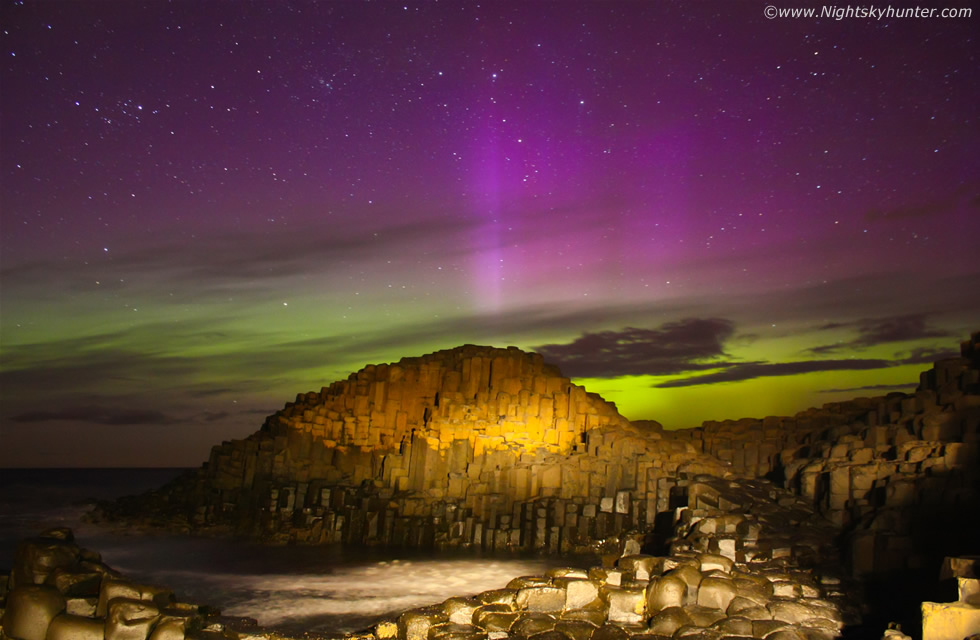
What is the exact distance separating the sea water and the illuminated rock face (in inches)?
56.7

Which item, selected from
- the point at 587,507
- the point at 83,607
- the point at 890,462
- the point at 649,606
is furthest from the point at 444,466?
the point at 83,607

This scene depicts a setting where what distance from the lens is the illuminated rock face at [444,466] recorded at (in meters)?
27.6

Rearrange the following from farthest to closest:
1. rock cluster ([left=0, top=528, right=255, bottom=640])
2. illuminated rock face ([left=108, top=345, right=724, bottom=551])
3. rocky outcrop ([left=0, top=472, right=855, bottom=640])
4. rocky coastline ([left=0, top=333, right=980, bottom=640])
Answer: illuminated rock face ([left=108, top=345, right=724, bottom=551]) < rocky coastline ([left=0, top=333, right=980, bottom=640]) < rocky outcrop ([left=0, top=472, right=855, bottom=640]) < rock cluster ([left=0, top=528, right=255, bottom=640])

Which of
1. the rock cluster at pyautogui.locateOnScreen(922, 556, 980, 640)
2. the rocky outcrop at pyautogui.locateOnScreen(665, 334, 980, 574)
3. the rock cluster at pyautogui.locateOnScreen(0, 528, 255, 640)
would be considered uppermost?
the rocky outcrop at pyautogui.locateOnScreen(665, 334, 980, 574)

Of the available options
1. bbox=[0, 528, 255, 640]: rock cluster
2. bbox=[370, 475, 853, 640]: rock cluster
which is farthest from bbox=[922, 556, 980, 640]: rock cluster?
bbox=[0, 528, 255, 640]: rock cluster

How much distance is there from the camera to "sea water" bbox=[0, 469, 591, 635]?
1903 cm

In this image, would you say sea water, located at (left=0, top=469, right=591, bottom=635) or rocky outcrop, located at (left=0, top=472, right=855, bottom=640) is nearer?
rocky outcrop, located at (left=0, top=472, right=855, bottom=640)

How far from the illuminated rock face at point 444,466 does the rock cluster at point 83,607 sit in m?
16.0

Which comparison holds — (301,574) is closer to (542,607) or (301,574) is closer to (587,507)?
(587,507)

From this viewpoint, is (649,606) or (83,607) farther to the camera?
(649,606)

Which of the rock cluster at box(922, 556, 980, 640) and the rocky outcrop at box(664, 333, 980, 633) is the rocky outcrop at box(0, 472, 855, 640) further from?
the rock cluster at box(922, 556, 980, 640)

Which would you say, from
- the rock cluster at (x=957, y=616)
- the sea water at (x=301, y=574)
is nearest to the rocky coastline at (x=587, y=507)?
the rock cluster at (x=957, y=616)

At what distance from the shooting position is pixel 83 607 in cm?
1258

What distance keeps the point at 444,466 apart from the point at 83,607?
19247 millimetres
